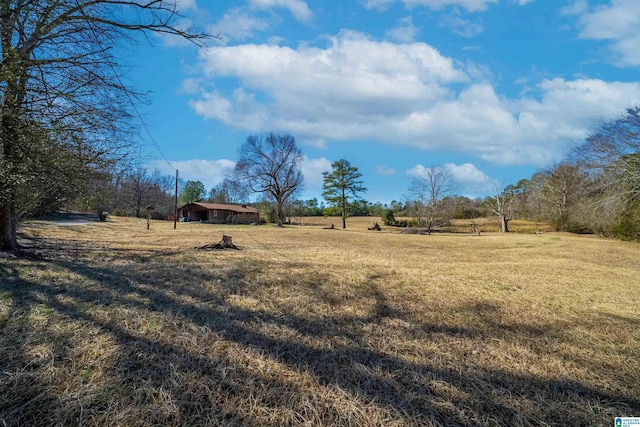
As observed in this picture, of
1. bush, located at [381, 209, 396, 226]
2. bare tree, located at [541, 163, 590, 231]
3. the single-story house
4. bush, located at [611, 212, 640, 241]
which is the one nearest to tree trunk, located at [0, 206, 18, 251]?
bush, located at [611, 212, 640, 241]

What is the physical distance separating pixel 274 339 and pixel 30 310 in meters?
2.61

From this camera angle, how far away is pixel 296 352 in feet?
9.03

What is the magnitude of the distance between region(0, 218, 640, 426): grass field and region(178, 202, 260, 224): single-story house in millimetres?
43059

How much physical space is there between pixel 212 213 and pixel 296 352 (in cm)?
4756

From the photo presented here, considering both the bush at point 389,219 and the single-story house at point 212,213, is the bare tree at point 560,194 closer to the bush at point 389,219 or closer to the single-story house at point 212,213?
the bush at point 389,219

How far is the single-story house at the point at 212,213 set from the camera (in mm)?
46719

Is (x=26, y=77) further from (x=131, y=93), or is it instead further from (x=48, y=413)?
(x=48, y=413)

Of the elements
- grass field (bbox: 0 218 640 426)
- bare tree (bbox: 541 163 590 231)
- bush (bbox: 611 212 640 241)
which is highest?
bare tree (bbox: 541 163 590 231)

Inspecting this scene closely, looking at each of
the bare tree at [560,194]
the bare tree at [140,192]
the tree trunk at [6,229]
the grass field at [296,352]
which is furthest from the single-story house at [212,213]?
the grass field at [296,352]

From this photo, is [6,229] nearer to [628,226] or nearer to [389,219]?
[628,226]

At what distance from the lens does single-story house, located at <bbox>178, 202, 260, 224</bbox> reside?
46.7 meters

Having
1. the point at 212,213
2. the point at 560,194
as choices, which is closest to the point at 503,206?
the point at 560,194

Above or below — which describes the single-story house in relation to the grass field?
above

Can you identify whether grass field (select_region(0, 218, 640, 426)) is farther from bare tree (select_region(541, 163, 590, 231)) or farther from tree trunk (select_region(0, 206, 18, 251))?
bare tree (select_region(541, 163, 590, 231))
